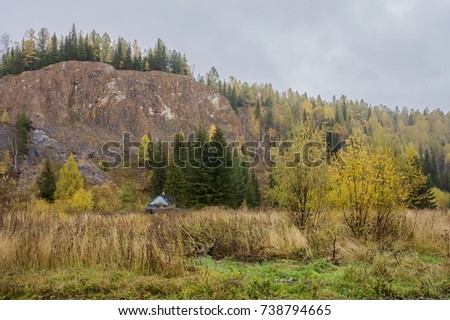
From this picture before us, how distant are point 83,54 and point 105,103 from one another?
804 inches

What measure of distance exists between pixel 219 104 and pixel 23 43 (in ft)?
184

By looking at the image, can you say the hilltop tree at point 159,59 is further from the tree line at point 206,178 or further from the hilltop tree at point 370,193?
the hilltop tree at point 370,193

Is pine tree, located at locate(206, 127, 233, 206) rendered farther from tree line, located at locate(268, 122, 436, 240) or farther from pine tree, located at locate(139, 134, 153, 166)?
pine tree, located at locate(139, 134, 153, 166)

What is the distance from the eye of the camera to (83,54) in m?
95.6

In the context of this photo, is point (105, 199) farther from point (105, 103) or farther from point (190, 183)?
point (105, 103)

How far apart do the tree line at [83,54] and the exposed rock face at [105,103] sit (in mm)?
6639

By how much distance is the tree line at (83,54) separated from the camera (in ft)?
307

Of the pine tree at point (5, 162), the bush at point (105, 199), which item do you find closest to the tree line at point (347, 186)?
the bush at point (105, 199)

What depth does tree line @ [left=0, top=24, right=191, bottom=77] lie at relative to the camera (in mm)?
93500

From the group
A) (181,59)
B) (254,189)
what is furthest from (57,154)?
(181,59)

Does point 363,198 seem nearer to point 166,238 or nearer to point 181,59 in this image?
point 166,238

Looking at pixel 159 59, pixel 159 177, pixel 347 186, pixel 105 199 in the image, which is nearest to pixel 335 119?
pixel 159 59

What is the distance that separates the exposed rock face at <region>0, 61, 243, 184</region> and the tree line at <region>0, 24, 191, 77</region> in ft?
21.8

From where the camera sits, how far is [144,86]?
91500 millimetres
